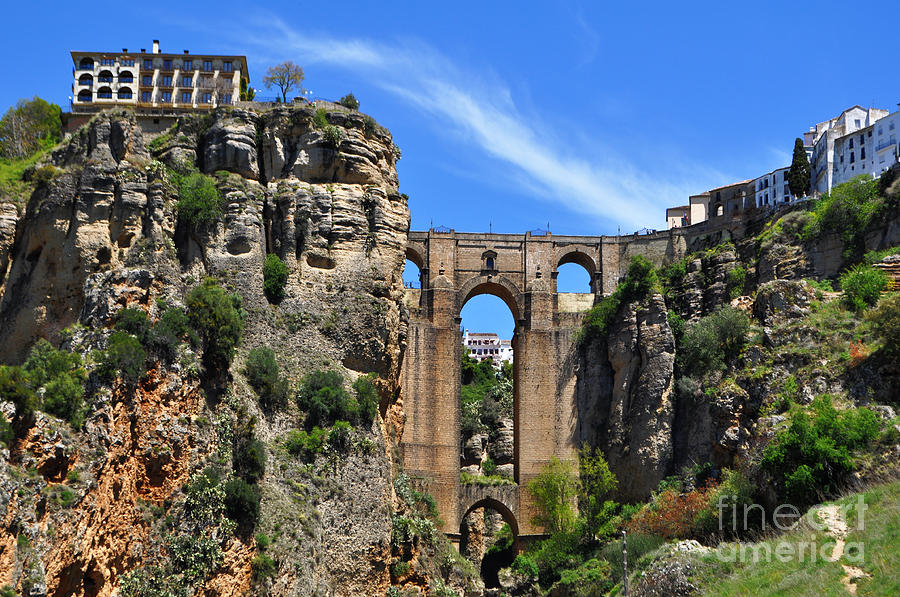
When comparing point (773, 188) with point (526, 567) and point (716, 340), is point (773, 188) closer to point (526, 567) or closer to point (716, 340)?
point (716, 340)

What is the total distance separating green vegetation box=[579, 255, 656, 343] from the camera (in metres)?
61.9

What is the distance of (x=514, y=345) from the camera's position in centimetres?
6512

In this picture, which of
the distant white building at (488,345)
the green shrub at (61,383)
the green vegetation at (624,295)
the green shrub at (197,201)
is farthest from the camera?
the distant white building at (488,345)

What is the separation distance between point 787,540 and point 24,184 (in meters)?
32.9

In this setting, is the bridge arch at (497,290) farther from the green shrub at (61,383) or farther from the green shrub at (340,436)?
the green shrub at (61,383)

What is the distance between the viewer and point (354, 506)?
138 ft

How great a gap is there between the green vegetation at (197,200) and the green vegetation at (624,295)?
25.4 meters

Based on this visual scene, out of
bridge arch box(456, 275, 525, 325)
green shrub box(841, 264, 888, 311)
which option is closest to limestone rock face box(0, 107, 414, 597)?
bridge arch box(456, 275, 525, 325)

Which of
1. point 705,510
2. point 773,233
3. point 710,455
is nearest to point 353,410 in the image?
point 705,510

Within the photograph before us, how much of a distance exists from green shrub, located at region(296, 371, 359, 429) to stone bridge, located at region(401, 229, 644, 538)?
16.1 meters

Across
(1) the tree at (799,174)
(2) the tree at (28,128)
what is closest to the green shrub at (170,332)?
(2) the tree at (28,128)

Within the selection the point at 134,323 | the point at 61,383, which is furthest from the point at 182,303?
the point at 61,383

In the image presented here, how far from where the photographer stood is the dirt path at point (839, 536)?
29656 mm

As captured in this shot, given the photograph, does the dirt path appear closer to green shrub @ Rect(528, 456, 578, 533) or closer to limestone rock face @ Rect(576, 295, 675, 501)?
limestone rock face @ Rect(576, 295, 675, 501)
